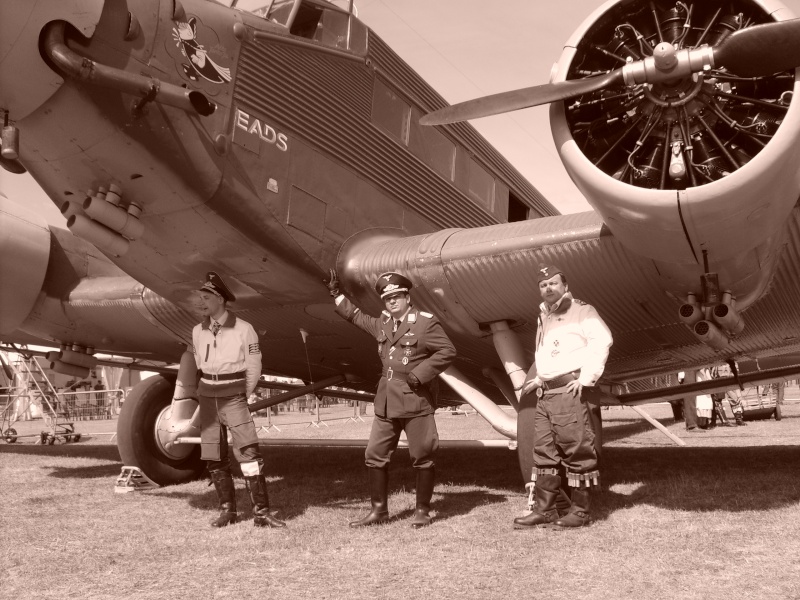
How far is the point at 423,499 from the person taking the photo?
4707mm

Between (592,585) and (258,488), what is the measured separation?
2439mm

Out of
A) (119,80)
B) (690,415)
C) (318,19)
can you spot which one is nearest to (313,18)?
(318,19)

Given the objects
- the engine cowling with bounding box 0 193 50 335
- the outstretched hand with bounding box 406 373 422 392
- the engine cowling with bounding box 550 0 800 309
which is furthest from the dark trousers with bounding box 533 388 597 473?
the engine cowling with bounding box 0 193 50 335

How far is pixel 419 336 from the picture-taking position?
495 cm

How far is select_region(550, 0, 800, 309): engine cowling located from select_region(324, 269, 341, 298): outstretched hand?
2.32m

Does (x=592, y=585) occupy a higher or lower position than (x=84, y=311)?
lower

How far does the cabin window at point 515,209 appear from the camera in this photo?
9.64 meters

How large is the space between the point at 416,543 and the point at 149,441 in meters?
4.17

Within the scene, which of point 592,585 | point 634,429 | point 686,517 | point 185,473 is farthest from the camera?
point 634,429

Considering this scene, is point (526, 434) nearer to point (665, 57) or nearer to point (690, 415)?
point (665, 57)

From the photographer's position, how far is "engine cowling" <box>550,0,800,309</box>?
390cm

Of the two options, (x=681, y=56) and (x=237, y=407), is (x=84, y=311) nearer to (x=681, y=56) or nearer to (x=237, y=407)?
(x=237, y=407)

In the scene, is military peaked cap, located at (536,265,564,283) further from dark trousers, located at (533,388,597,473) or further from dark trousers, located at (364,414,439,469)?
dark trousers, located at (364,414,439,469)

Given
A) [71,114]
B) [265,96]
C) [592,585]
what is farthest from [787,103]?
[71,114]
